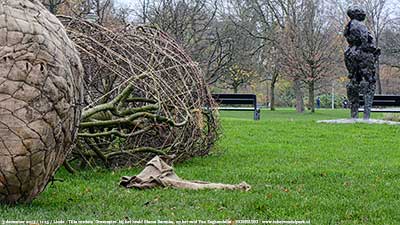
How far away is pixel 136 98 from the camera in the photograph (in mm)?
9367

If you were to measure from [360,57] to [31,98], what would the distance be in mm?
14629

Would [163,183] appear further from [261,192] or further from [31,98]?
[31,98]

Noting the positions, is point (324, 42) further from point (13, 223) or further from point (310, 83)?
point (13, 223)

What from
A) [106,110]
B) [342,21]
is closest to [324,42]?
[342,21]

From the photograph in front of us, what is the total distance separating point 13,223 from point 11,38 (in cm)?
147

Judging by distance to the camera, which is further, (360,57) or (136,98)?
(360,57)

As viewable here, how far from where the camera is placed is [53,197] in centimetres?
625

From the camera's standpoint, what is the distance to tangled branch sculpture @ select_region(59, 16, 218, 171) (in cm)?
862

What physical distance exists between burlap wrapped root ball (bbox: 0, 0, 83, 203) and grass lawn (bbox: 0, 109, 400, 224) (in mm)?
326

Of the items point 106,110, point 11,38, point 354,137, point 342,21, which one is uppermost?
point 342,21

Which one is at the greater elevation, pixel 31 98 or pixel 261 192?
pixel 31 98

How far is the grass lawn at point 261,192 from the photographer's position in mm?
5391

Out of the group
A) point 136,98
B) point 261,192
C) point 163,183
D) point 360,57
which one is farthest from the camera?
point 360,57

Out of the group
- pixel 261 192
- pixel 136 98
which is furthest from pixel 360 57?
pixel 261 192
